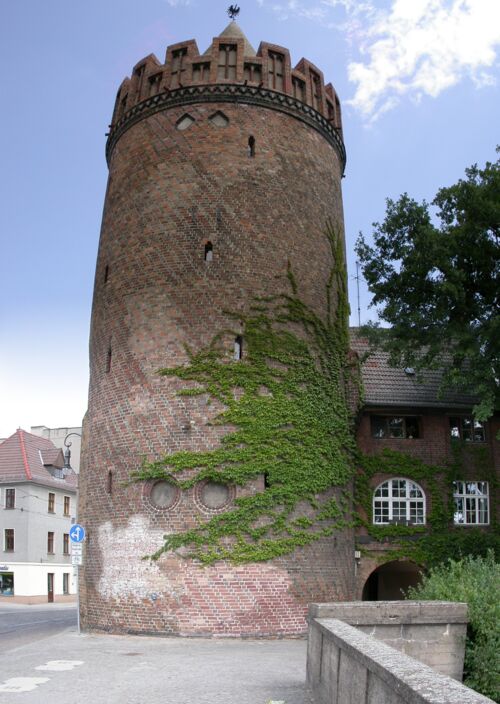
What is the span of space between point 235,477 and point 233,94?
457 inches

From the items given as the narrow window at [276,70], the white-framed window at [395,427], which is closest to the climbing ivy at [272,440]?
the white-framed window at [395,427]

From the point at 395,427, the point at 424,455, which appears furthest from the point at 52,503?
the point at 424,455

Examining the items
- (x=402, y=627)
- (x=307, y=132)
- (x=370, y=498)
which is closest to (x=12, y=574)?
(x=370, y=498)

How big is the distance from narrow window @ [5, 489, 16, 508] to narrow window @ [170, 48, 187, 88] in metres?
34.0

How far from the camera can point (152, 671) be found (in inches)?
515

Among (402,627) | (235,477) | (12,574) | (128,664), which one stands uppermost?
(235,477)

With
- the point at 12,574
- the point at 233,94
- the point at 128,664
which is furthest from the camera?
the point at 12,574

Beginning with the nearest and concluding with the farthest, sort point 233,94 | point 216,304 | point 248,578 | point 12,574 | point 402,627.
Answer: point 402,627 < point 248,578 < point 216,304 < point 233,94 < point 12,574

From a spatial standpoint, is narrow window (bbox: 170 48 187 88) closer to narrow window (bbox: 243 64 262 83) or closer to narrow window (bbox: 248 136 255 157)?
narrow window (bbox: 243 64 262 83)

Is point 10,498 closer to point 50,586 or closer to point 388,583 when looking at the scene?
point 50,586

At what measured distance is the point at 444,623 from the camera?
456 inches

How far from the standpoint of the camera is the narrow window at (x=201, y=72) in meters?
23.8

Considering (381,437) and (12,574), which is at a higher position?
(381,437)

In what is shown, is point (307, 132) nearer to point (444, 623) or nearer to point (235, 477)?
point (235, 477)
